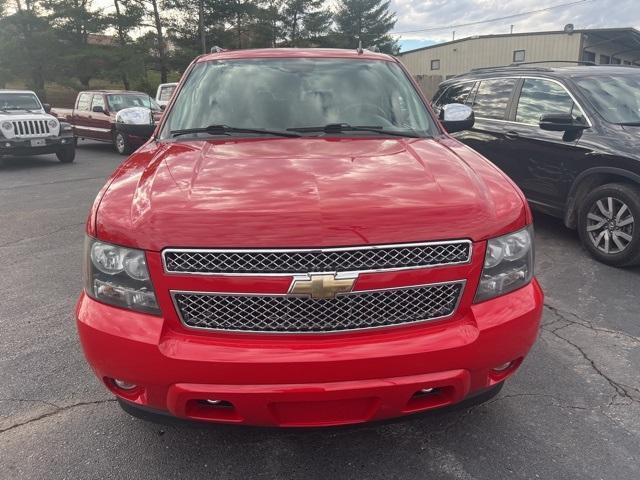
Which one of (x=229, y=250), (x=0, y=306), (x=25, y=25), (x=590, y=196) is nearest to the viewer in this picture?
(x=229, y=250)

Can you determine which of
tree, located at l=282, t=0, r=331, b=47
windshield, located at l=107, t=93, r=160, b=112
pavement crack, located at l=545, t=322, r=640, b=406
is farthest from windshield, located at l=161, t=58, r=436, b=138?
tree, located at l=282, t=0, r=331, b=47

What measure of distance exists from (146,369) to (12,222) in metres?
6.23

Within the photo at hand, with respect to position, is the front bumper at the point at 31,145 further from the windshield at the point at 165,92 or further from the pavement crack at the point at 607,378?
the pavement crack at the point at 607,378

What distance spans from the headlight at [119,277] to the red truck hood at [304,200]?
0.06 meters

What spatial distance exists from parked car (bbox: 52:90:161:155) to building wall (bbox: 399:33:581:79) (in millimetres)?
24007

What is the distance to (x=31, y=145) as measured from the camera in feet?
→ 39.2

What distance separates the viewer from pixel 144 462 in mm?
2377

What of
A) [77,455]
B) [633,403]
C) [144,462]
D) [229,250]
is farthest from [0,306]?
[633,403]

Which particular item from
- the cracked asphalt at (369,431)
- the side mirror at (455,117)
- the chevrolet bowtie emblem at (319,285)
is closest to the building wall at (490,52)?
the side mirror at (455,117)

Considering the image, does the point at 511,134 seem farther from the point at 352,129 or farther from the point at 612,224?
the point at 352,129

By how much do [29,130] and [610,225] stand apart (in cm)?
1207

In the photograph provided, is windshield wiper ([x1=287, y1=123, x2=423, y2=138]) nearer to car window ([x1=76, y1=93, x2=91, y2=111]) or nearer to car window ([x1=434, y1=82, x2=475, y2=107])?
car window ([x1=434, y1=82, x2=475, y2=107])

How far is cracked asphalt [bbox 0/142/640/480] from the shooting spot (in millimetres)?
2324

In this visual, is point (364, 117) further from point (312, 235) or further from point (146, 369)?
point (146, 369)
